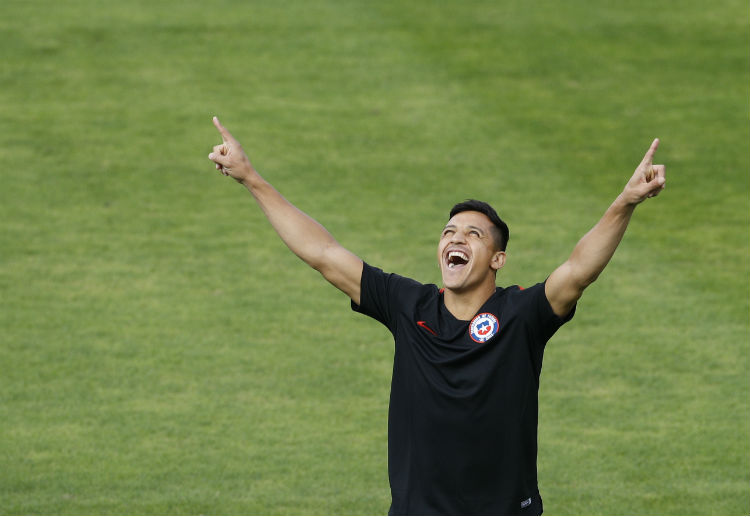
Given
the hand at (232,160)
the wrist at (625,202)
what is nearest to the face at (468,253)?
the wrist at (625,202)

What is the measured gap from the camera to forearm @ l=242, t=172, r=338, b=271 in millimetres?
5566

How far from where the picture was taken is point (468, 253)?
17.6 ft

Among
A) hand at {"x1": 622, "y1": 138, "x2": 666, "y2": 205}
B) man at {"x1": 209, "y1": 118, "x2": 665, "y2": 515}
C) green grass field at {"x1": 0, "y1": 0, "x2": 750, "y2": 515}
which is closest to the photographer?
hand at {"x1": 622, "y1": 138, "x2": 666, "y2": 205}

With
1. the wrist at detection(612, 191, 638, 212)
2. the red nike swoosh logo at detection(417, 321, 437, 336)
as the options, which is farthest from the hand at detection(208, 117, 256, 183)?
the wrist at detection(612, 191, 638, 212)

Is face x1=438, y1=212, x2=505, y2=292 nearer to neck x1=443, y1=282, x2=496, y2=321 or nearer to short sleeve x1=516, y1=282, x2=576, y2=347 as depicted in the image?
neck x1=443, y1=282, x2=496, y2=321

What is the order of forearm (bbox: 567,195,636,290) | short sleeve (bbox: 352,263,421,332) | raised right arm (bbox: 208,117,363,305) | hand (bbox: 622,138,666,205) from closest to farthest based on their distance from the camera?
1. hand (bbox: 622,138,666,205)
2. forearm (bbox: 567,195,636,290)
3. short sleeve (bbox: 352,263,421,332)
4. raised right arm (bbox: 208,117,363,305)

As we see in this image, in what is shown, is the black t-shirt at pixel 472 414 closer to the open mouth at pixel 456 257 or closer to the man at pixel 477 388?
the man at pixel 477 388

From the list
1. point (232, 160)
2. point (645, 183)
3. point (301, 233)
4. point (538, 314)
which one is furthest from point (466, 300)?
point (232, 160)

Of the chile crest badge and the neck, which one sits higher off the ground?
the neck

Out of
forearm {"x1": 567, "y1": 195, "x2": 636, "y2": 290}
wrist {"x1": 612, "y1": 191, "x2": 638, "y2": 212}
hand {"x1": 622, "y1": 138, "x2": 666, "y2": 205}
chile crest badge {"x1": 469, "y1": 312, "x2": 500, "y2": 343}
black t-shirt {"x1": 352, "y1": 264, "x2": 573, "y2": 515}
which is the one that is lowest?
black t-shirt {"x1": 352, "y1": 264, "x2": 573, "y2": 515}

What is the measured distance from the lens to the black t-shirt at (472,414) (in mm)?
5035

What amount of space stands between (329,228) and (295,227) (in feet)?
22.2

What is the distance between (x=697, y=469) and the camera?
8.66m

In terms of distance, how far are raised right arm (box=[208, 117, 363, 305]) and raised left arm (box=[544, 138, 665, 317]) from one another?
92 cm
